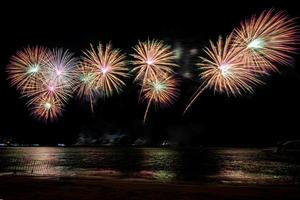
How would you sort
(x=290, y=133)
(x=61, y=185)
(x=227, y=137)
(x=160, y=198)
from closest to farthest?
(x=160, y=198) → (x=61, y=185) → (x=290, y=133) → (x=227, y=137)

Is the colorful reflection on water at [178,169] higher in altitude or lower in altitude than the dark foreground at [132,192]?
lower

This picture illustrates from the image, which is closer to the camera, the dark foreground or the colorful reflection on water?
the dark foreground

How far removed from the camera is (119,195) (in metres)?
11.3

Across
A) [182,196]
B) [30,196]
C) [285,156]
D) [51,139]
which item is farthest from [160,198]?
[51,139]

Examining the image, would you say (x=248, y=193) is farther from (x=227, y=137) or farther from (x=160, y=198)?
(x=227, y=137)

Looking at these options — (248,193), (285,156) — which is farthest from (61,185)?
(285,156)

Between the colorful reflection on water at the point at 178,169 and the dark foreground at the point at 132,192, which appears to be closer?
the dark foreground at the point at 132,192

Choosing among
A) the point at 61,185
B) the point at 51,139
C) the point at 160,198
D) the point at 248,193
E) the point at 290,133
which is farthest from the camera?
the point at 51,139

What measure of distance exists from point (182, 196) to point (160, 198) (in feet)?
2.53

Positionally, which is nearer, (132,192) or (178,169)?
(132,192)

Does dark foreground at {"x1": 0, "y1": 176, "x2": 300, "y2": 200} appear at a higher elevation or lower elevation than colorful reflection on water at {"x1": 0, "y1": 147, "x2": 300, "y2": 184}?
higher

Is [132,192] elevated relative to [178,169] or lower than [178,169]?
elevated

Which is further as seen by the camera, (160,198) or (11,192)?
(11,192)

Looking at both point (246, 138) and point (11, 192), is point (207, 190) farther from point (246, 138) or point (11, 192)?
point (246, 138)
